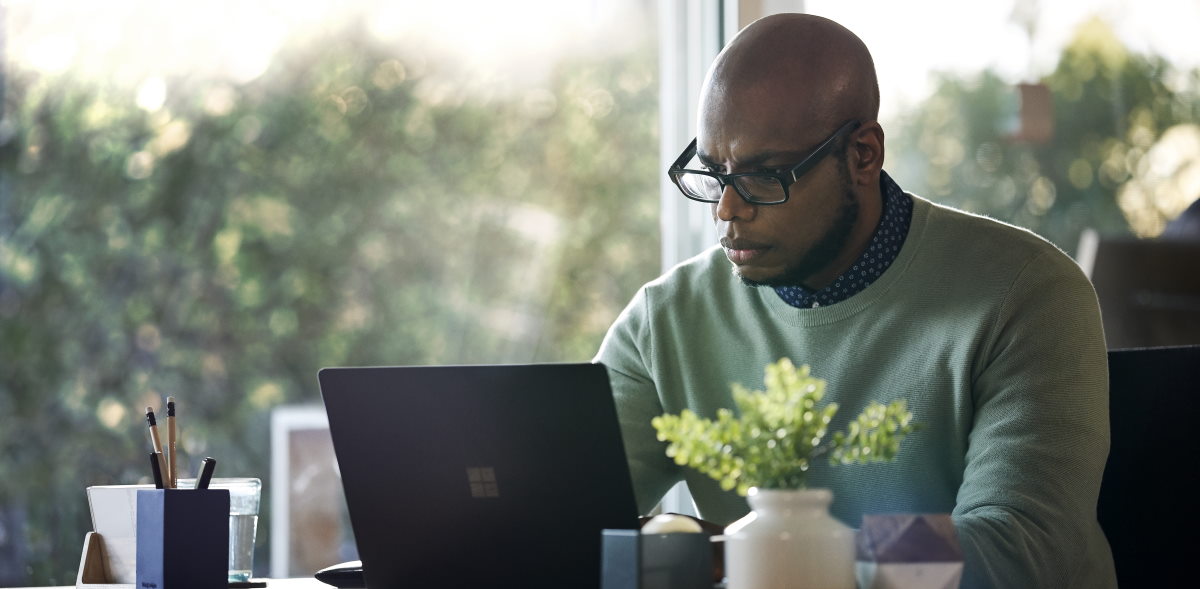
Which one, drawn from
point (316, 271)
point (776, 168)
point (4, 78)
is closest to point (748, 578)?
point (776, 168)

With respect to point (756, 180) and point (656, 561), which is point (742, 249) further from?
point (656, 561)

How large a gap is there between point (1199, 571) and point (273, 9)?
1.80m

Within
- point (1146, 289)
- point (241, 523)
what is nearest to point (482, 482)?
point (241, 523)

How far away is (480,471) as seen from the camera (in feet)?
4.11

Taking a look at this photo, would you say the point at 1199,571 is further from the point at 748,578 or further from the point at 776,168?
the point at 748,578

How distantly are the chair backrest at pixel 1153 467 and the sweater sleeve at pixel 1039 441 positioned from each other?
0.15 ft

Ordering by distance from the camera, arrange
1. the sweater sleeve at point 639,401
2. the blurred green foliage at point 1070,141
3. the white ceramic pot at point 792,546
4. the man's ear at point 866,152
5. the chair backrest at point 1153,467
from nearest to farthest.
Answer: the white ceramic pot at point 792,546
the chair backrest at point 1153,467
the man's ear at point 866,152
the sweater sleeve at point 639,401
the blurred green foliage at point 1070,141

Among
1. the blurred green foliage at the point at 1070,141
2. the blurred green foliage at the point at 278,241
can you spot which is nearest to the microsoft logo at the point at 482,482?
the blurred green foliage at the point at 278,241

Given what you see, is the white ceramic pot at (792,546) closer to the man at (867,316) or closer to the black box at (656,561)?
the black box at (656,561)

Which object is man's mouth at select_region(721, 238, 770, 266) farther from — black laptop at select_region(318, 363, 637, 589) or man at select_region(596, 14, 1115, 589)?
black laptop at select_region(318, 363, 637, 589)

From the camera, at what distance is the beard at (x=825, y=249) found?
176 cm

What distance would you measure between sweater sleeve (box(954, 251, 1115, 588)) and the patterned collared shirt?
20 centimetres

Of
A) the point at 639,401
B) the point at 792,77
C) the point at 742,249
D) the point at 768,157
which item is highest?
the point at 792,77

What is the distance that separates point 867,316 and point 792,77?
0.34 metres
